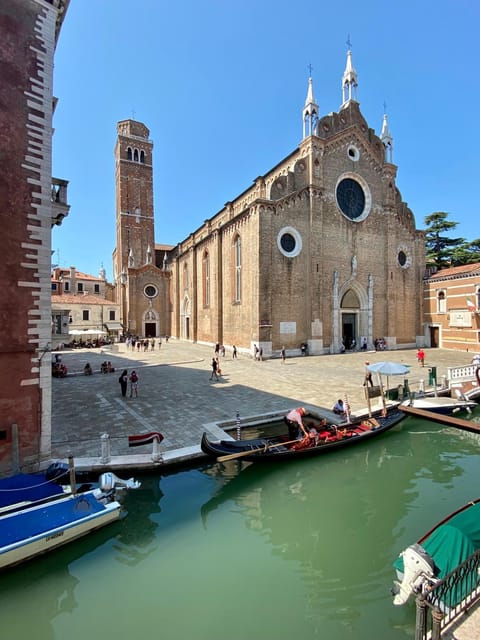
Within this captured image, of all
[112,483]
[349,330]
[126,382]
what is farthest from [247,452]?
[349,330]

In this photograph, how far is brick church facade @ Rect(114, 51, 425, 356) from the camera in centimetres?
2291

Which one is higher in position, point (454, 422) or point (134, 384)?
point (134, 384)

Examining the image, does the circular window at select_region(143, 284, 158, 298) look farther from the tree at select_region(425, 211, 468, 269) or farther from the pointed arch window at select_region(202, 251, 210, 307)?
the tree at select_region(425, 211, 468, 269)

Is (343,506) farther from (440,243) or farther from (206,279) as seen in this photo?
(440,243)

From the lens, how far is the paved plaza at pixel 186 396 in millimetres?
8578

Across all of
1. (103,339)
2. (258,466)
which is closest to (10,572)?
(258,466)

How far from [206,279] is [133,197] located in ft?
70.8

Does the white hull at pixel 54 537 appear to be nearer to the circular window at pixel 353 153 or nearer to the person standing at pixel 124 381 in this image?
the person standing at pixel 124 381

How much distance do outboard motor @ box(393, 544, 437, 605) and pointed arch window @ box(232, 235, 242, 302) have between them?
22.0 metres

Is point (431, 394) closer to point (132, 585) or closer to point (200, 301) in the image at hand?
point (132, 585)

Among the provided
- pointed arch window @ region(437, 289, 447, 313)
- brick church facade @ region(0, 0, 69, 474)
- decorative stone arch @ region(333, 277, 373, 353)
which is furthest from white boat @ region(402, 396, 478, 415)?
pointed arch window @ region(437, 289, 447, 313)

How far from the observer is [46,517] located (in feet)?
16.5

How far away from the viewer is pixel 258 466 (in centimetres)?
768

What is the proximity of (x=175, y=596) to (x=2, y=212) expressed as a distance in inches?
288
